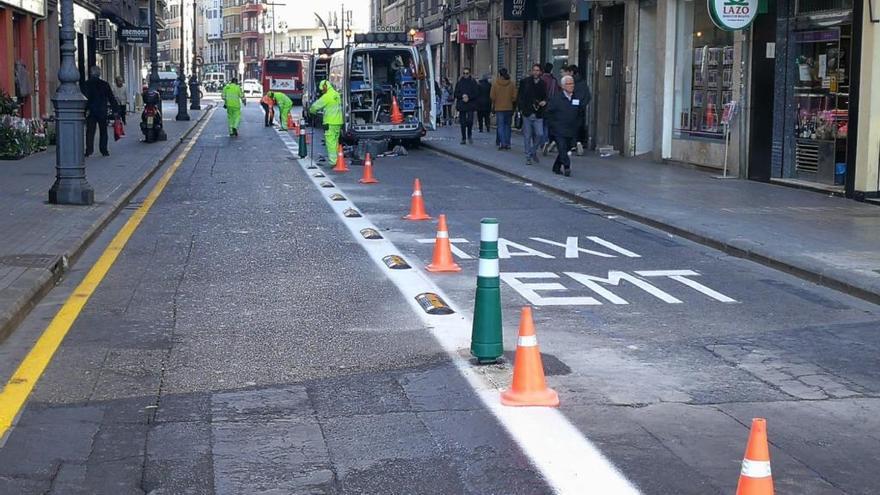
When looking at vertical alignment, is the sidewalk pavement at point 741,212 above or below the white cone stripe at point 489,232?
below

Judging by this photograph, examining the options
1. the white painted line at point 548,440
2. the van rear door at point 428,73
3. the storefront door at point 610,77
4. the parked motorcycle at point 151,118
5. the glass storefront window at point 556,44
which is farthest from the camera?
the glass storefront window at point 556,44

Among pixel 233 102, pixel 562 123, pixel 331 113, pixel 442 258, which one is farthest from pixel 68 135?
pixel 233 102

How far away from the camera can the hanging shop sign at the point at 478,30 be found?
41.5 m

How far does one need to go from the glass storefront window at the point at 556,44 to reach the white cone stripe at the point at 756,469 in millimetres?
28664

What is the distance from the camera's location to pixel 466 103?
106ft

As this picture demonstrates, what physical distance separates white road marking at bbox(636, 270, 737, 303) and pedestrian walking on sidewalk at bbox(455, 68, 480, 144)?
20.2 meters

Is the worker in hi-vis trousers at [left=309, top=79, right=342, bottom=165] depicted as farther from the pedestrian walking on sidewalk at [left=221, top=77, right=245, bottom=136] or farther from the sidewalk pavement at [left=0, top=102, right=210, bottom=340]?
the pedestrian walking on sidewalk at [left=221, top=77, right=245, bottom=136]

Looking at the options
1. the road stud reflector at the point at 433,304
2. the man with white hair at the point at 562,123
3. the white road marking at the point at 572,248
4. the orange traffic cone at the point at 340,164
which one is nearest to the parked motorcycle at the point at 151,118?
the orange traffic cone at the point at 340,164

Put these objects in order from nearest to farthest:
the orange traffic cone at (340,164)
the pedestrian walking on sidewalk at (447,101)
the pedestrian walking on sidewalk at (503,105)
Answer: the orange traffic cone at (340,164) → the pedestrian walking on sidewalk at (503,105) → the pedestrian walking on sidewalk at (447,101)

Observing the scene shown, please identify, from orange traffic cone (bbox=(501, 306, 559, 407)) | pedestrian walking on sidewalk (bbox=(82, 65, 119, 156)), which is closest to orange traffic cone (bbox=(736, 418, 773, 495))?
orange traffic cone (bbox=(501, 306, 559, 407))

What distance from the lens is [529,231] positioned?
48.1ft

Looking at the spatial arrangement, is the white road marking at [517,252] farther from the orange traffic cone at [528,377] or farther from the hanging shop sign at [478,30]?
the hanging shop sign at [478,30]

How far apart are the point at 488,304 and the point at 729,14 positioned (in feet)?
43.9

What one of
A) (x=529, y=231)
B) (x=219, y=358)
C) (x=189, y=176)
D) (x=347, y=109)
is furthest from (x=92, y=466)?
(x=347, y=109)
